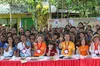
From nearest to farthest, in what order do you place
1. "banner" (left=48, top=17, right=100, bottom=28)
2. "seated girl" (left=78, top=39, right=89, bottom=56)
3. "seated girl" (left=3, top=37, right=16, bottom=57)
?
"seated girl" (left=78, top=39, right=89, bottom=56), "seated girl" (left=3, top=37, right=16, bottom=57), "banner" (left=48, top=17, right=100, bottom=28)

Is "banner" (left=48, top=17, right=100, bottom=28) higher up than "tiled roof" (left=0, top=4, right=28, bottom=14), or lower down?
lower down

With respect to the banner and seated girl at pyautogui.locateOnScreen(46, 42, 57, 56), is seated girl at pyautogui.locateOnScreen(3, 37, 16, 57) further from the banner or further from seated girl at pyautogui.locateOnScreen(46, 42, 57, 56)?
the banner

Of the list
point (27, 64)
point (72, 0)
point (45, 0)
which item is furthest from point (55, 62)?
point (45, 0)

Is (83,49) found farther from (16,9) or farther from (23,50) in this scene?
(16,9)

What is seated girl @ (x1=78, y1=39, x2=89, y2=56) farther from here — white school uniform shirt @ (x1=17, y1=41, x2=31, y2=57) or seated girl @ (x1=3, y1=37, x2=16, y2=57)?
seated girl @ (x1=3, y1=37, x2=16, y2=57)

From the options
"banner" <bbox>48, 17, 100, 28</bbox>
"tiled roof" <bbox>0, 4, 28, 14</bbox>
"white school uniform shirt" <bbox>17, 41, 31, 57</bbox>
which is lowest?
"white school uniform shirt" <bbox>17, 41, 31, 57</bbox>

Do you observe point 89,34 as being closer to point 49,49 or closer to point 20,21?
point 49,49

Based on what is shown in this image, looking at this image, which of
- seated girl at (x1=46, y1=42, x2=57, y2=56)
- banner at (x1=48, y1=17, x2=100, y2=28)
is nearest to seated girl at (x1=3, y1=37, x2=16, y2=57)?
seated girl at (x1=46, y1=42, x2=57, y2=56)

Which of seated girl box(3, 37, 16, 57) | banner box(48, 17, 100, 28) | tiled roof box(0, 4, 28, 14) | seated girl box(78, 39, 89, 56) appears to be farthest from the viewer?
Result: tiled roof box(0, 4, 28, 14)

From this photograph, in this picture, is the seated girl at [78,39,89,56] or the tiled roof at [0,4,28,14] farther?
the tiled roof at [0,4,28,14]

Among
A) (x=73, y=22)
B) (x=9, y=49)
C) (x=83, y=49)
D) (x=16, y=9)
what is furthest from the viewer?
(x=16, y=9)

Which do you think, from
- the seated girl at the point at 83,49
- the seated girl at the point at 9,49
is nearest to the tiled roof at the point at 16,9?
the seated girl at the point at 9,49

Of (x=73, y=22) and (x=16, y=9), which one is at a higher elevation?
(x=16, y=9)

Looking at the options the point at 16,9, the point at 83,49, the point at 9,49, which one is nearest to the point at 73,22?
the point at 83,49
